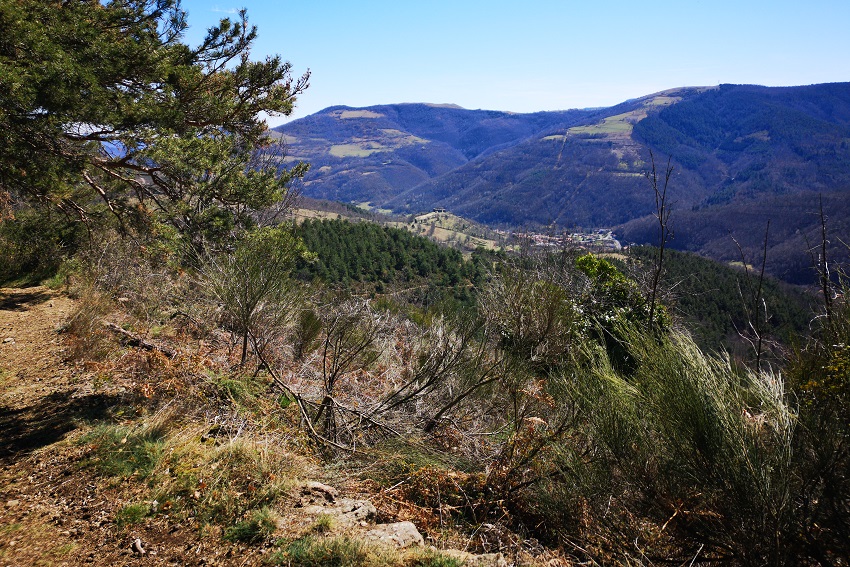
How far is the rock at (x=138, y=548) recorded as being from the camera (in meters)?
2.66

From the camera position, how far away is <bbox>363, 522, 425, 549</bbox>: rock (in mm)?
2748

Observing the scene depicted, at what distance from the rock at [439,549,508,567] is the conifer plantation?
0.02 m

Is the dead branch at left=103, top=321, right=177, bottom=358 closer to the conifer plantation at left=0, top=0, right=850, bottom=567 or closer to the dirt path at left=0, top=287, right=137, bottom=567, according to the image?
the conifer plantation at left=0, top=0, right=850, bottom=567

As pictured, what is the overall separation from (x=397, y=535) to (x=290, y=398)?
225cm

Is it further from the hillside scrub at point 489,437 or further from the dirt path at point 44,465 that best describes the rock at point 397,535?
the dirt path at point 44,465

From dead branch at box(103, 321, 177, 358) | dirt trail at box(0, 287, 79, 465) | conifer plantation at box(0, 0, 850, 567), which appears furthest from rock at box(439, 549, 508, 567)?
dead branch at box(103, 321, 177, 358)

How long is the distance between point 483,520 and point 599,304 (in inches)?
236

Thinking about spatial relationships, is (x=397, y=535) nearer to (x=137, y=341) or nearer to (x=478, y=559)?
(x=478, y=559)

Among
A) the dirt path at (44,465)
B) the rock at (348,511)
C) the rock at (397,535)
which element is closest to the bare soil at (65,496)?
the dirt path at (44,465)

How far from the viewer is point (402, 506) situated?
10.9 feet

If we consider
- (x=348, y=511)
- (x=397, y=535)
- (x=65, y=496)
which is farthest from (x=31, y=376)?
(x=397, y=535)

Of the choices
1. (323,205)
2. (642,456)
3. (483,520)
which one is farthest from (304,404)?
(323,205)

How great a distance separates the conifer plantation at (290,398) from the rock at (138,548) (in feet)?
0.04

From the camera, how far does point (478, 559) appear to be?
2.63 metres
